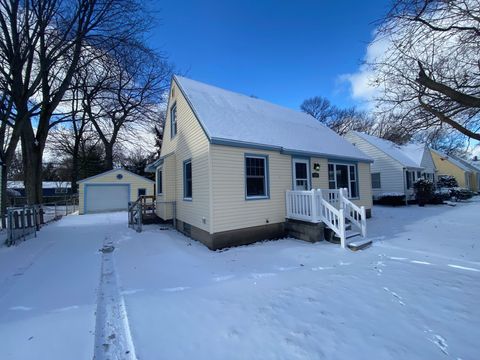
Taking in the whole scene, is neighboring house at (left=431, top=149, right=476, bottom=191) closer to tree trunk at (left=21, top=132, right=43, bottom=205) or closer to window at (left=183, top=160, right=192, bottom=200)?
window at (left=183, top=160, right=192, bottom=200)

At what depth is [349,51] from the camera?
24.3ft

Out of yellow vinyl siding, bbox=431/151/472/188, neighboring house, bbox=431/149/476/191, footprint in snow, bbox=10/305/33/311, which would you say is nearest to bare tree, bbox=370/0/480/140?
footprint in snow, bbox=10/305/33/311

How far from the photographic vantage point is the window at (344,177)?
1094cm

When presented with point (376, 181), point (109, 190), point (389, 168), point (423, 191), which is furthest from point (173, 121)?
point (423, 191)

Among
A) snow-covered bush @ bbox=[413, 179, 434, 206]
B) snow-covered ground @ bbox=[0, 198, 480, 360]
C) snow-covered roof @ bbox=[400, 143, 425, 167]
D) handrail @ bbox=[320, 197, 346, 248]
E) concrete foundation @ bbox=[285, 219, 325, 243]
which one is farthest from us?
snow-covered roof @ bbox=[400, 143, 425, 167]

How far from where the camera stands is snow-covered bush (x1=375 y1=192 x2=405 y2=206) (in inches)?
690

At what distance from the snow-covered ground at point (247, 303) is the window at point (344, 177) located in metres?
4.44

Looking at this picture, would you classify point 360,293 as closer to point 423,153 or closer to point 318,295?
point 318,295

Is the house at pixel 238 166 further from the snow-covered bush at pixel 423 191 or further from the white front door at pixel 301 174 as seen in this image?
the snow-covered bush at pixel 423 191

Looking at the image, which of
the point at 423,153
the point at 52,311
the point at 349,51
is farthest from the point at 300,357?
the point at 423,153

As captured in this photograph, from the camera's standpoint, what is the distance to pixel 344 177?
11.7 meters

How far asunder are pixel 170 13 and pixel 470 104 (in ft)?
35.4

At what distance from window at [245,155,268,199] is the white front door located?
1448 millimetres

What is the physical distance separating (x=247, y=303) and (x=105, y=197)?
2058 centimetres
